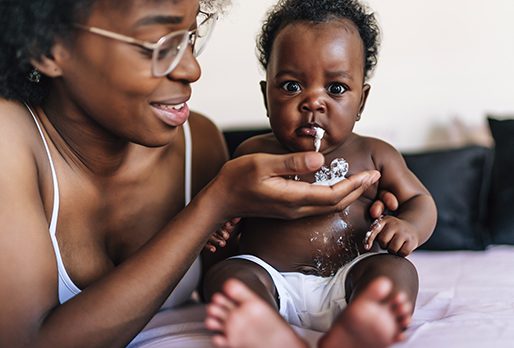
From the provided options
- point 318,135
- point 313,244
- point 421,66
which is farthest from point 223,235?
point 421,66

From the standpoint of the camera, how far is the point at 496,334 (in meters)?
1.28

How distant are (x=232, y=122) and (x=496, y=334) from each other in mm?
1699

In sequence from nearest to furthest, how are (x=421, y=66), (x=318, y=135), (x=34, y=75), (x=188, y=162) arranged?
(x=34, y=75) < (x=318, y=135) < (x=188, y=162) < (x=421, y=66)

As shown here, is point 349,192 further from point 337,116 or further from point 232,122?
point 232,122

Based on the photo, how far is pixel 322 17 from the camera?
1500 millimetres

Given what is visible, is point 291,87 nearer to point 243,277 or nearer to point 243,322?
point 243,277

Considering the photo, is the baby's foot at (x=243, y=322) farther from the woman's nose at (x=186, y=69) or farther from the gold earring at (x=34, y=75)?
the gold earring at (x=34, y=75)

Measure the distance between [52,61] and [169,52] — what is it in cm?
24

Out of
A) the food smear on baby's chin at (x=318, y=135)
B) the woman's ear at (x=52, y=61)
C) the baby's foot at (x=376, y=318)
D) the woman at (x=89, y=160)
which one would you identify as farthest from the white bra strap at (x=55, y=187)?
the baby's foot at (x=376, y=318)

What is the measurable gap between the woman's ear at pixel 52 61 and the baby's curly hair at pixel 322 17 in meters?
0.54

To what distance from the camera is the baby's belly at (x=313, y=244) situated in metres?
1.45

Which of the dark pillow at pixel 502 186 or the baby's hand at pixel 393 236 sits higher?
the baby's hand at pixel 393 236

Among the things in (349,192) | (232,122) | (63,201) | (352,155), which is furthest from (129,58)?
(232,122)

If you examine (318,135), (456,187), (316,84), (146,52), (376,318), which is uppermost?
(146,52)
